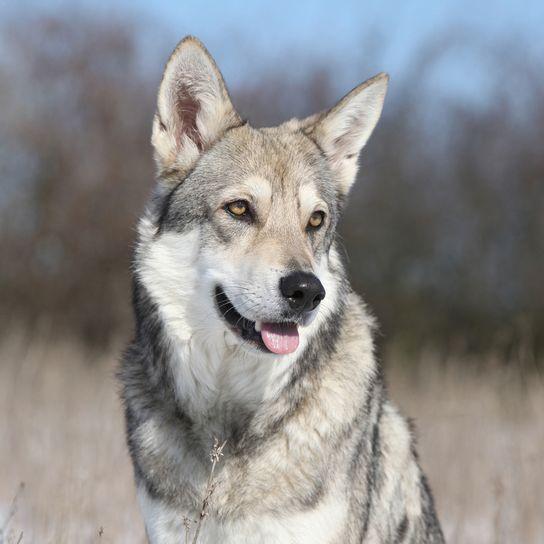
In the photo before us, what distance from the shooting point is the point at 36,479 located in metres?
6.07

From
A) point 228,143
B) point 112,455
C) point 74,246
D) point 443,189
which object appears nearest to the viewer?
point 228,143

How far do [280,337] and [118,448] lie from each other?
12.3 feet

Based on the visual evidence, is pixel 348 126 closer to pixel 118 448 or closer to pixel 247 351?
pixel 247 351

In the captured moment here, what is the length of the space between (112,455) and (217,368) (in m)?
3.27

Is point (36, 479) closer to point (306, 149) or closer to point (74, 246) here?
point (306, 149)

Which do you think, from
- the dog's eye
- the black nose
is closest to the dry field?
the black nose

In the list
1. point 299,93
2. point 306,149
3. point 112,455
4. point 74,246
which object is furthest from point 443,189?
point 306,149

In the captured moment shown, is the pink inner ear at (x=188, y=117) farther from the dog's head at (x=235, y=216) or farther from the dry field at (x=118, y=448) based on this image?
the dry field at (x=118, y=448)

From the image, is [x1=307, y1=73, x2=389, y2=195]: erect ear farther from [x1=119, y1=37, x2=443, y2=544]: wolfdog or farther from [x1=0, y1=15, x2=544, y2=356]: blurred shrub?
[x1=0, y1=15, x2=544, y2=356]: blurred shrub

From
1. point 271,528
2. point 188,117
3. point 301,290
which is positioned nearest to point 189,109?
point 188,117

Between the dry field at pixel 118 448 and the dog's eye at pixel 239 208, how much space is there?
149 centimetres

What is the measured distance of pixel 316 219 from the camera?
363 cm

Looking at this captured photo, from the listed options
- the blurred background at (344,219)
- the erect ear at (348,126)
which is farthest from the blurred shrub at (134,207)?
the erect ear at (348,126)

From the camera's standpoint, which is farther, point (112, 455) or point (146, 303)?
point (112, 455)
